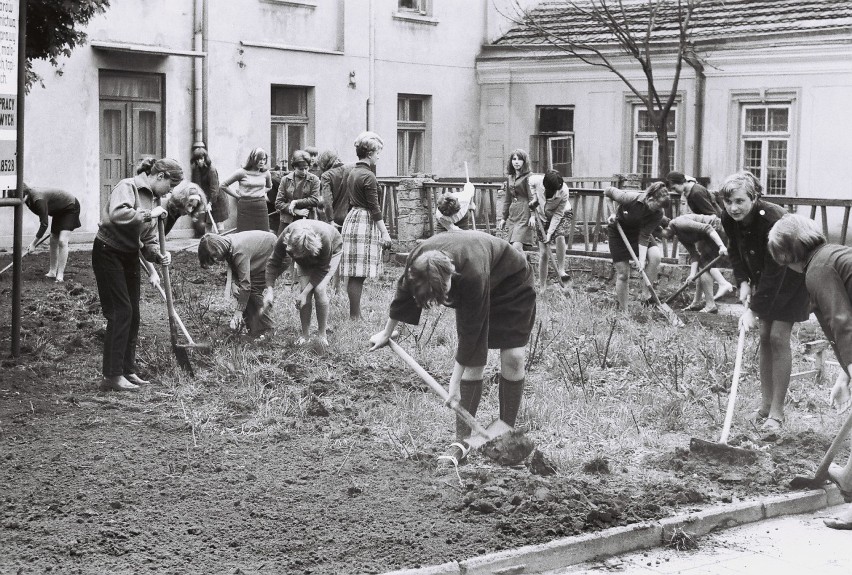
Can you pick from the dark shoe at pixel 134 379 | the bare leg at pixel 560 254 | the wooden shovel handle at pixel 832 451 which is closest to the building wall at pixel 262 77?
the bare leg at pixel 560 254

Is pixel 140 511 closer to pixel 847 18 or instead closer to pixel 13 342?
pixel 13 342

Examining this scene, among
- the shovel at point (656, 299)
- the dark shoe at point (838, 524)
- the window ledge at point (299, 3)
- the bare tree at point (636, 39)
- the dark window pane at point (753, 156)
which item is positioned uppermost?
the window ledge at point (299, 3)

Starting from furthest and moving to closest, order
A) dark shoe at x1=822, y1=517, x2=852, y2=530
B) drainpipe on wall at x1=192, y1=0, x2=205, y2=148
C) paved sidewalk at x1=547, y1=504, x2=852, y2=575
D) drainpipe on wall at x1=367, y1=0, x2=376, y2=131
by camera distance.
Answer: drainpipe on wall at x1=367, y1=0, x2=376, y2=131
drainpipe on wall at x1=192, y1=0, x2=205, y2=148
dark shoe at x1=822, y1=517, x2=852, y2=530
paved sidewalk at x1=547, y1=504, x2=852, y2=575

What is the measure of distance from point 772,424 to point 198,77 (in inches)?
584

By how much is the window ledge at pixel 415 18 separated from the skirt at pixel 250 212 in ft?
39.4

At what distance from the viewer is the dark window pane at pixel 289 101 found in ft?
74.2

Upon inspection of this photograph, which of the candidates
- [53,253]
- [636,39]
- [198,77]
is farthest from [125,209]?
[636,39]

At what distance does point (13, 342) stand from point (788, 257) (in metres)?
5.94

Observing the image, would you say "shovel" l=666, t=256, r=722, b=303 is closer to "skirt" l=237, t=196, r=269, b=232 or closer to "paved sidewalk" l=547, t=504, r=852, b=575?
"skirt" l=237, t=196, r=269, b=232

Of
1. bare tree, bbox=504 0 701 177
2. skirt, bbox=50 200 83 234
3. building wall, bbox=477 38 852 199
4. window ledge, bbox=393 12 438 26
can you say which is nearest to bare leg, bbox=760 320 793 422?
skirt, bbox=50 200 83 234

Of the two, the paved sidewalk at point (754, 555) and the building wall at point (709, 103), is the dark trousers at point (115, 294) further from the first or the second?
the building wall at point (709, 103)

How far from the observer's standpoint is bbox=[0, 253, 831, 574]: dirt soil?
5617 millimetres

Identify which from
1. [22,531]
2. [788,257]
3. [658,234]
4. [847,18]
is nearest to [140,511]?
[22,531]

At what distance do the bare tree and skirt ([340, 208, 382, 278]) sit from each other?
11.2 metres
